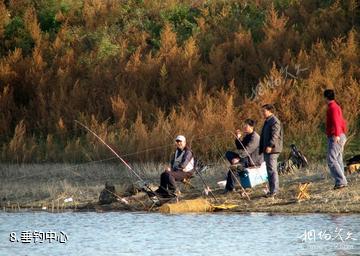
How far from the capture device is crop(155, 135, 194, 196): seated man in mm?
18016

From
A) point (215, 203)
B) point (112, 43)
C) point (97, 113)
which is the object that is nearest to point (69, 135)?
point (97, 113)

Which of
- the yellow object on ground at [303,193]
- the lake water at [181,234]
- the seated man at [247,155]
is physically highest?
the seated man at [247,155]

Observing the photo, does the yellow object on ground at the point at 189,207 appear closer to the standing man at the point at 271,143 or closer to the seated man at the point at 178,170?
the seated man at the point at 178,170

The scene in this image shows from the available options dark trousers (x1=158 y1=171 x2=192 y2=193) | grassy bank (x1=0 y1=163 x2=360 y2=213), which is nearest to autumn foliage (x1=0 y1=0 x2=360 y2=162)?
grassy bank (x1=0 y1=163 x2=360 y2=213)

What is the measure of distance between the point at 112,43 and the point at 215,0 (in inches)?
140

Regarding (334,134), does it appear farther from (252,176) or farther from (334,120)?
(252,176)

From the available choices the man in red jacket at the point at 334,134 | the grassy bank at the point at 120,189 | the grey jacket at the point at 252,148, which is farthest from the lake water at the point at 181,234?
the grey jacket at the point at 252,148

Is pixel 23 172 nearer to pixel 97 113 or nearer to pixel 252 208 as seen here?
pixel 97 113

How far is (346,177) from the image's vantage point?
1803 cm

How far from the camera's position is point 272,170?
17.2 meters

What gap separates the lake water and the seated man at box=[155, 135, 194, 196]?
108cm

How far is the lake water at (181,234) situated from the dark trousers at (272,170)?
3.32 ft

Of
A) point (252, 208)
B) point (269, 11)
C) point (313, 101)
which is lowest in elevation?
point (252, 208)

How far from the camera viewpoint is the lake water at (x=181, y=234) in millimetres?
13203
